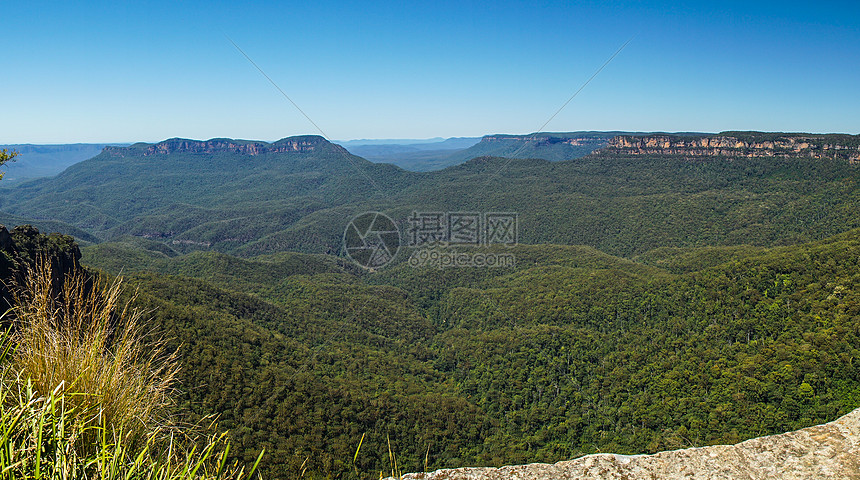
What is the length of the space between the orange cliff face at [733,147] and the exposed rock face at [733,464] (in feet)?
317

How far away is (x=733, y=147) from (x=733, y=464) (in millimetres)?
109978

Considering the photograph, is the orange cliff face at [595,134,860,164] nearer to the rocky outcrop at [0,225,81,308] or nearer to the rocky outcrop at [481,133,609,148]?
the rocky outcrop at [481,133,609,148]

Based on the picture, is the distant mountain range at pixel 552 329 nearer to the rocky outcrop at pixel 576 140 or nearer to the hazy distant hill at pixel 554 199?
the hazy distant hill at pixel 554 199

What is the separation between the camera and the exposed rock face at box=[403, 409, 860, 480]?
2758 millimetres

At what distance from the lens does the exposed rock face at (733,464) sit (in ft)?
9.05

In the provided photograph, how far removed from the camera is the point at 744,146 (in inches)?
3546

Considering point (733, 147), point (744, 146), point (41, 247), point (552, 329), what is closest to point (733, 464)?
point (41, 247)

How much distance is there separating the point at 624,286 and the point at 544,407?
1574 centimetres

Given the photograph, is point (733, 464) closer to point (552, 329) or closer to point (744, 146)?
point (552, 329)

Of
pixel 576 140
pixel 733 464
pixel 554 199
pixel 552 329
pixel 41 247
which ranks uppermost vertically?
pixel 576 140

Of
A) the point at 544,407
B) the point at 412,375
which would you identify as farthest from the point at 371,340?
the point at 544,407

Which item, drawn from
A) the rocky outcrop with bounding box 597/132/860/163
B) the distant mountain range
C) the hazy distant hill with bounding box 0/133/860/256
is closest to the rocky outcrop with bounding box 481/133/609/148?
the hazy distant hill with bounding box 0/133/860/256

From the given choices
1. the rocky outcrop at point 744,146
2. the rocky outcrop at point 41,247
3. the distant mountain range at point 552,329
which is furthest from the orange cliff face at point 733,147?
the rocky outcrop at point 41,247

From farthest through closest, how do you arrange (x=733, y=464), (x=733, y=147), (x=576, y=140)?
(x=576, y=140)
(x=733, y=147)
(x=733, y=464)
